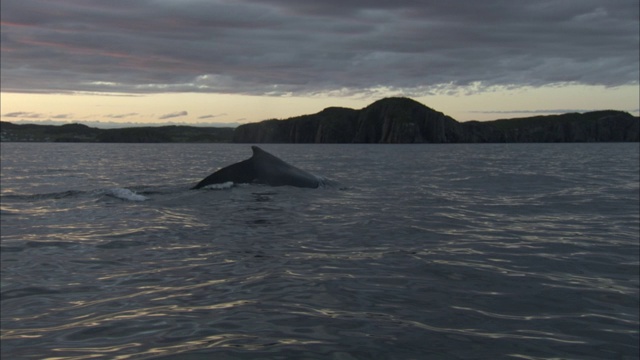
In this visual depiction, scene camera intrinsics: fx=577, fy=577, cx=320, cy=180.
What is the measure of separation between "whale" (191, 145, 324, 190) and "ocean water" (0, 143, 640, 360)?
4790mm

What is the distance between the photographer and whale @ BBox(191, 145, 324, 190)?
73.9 ft

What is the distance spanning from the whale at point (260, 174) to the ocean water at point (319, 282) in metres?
4.79

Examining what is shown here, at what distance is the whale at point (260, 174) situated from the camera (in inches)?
887

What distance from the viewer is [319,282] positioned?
28.9ft

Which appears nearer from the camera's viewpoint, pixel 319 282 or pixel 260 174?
pixel 319 282

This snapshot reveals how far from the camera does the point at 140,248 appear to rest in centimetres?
1170

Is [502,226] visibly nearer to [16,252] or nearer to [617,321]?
[617,321]

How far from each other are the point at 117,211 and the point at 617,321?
559 inches

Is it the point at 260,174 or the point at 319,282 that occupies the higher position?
the point at 260,174

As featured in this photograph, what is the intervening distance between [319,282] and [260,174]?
14727 millimetres

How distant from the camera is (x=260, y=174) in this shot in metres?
23.2

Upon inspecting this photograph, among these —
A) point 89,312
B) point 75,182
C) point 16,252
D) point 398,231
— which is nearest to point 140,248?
point 16,252

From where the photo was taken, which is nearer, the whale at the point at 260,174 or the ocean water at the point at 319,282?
the ocean water at the point at 319,282

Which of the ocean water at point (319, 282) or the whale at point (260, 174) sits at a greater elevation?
the whale at point (260, 174)
